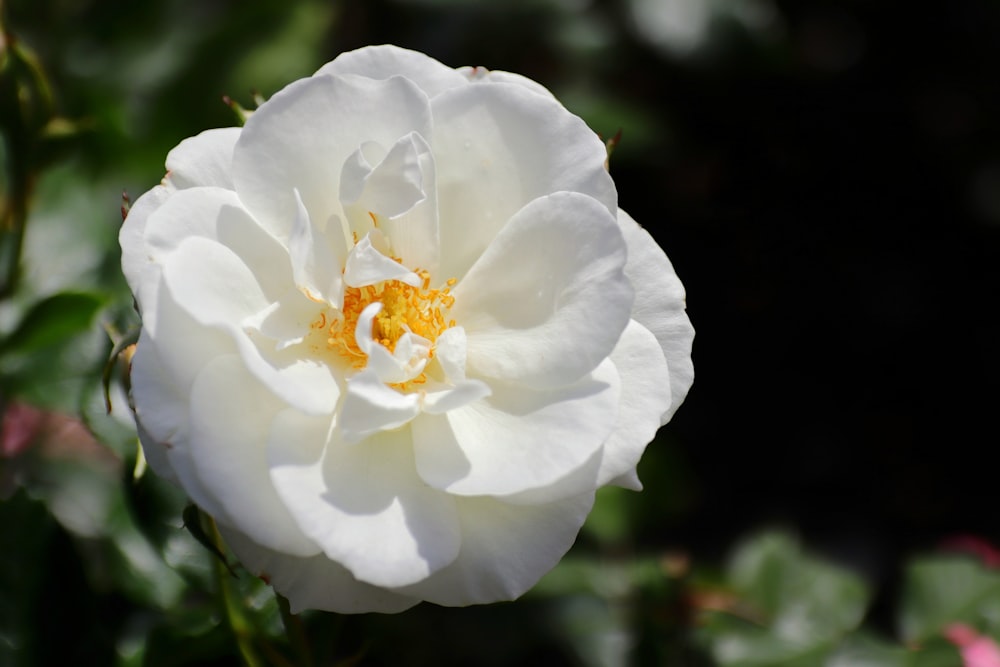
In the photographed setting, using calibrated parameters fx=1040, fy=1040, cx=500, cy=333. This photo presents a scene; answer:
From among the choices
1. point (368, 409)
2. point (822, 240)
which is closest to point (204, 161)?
point (368, 409)

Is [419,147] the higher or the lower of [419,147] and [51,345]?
the higher

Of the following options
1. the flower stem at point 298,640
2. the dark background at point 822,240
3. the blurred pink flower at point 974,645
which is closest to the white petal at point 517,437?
the flower stem at point 298,640

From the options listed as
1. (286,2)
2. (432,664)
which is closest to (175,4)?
(286,2)

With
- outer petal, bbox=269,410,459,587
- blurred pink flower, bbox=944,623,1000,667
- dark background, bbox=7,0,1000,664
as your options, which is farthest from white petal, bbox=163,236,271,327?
dark background, bbox=7,0,1000,664

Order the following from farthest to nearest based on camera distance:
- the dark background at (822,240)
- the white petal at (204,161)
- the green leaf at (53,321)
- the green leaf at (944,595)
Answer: the dark background at (822,240), the green leaf at (944,595), the green leaf at (53,321), the white petal at (204,161)

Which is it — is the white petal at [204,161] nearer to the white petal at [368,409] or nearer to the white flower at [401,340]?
the white flower at [401,340]

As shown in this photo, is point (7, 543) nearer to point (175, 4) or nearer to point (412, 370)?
point (412, 370)
